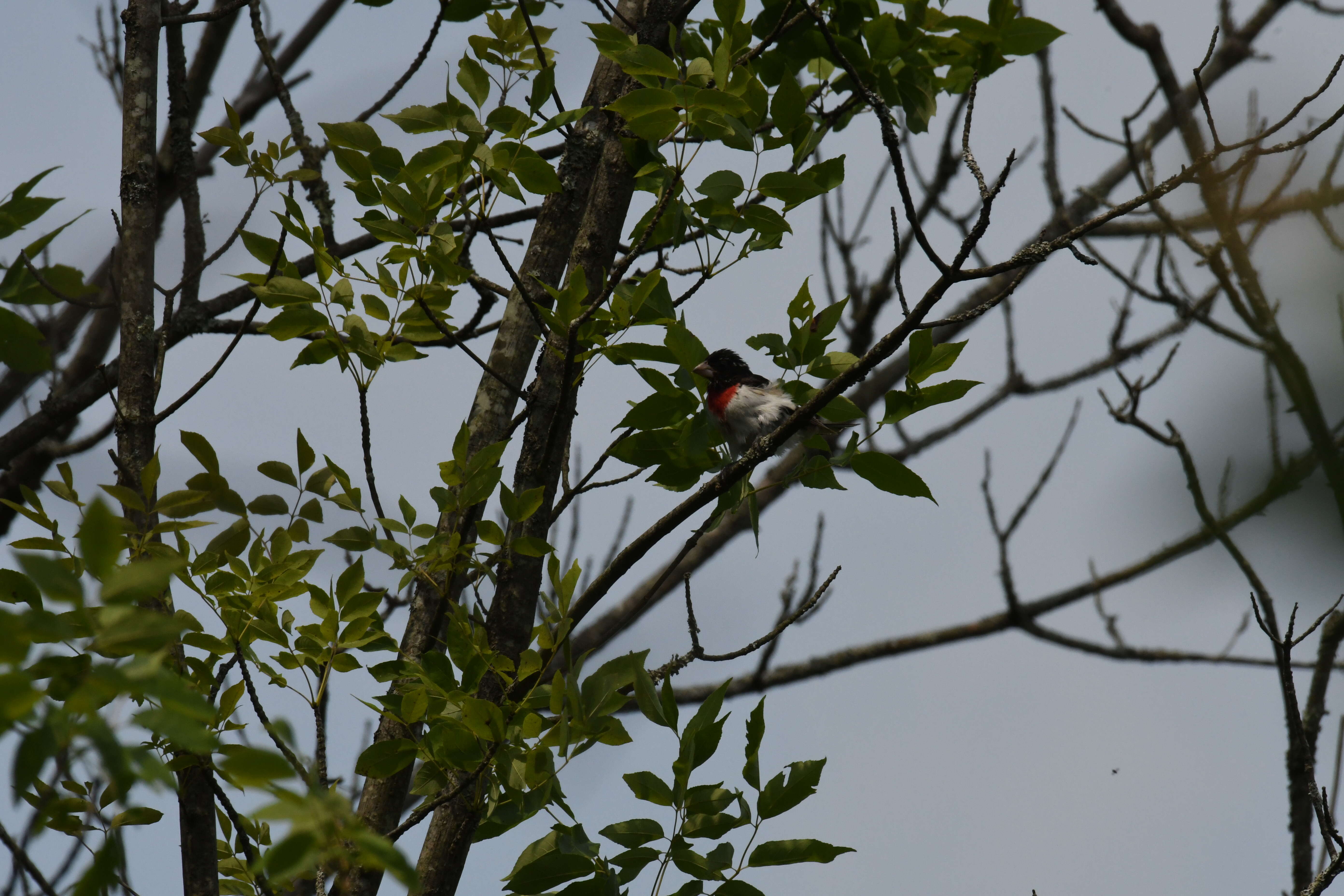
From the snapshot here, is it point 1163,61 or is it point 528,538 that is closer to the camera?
point 528,538

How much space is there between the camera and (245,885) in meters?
2.88

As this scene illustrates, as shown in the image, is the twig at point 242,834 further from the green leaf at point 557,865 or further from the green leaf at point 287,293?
the green leaf at point 287,293

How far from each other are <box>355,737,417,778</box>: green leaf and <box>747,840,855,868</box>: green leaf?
83 centimetres

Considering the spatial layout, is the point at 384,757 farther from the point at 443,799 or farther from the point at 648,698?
the point at 648,698

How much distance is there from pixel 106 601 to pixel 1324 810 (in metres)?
3.11

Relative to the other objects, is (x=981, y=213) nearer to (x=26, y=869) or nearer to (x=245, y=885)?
(x=26, y=869)

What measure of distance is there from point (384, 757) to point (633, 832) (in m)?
0.61

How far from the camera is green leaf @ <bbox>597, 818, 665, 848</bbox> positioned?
2.32 meters

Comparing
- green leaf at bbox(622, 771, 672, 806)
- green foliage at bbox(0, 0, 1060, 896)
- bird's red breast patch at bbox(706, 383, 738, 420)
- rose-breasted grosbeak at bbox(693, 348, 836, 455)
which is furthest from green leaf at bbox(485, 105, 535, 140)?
bird's red breast patch at bbox(706, 383, 738, 420)

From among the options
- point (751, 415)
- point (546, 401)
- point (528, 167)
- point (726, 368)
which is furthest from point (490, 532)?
point (726, 368)

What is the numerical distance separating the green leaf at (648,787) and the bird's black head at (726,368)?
12.7 ft

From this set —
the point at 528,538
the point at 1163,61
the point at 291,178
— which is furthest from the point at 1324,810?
the point at 1163,61

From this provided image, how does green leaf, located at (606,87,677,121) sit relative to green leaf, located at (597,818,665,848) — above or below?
above

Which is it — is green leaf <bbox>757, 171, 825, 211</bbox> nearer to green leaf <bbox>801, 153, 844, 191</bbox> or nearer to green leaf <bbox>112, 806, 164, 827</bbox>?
green leaf <bbox>801, 153, 844, 191</bbox>
